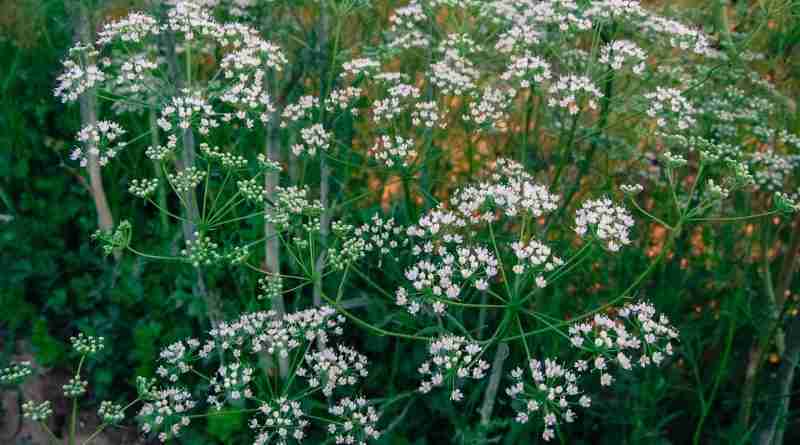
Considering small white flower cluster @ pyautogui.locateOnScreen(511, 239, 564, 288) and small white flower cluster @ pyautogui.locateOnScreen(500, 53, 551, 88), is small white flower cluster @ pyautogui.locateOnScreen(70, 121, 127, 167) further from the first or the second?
small white flower cluster @ pyautogui.locateOnScreen(500, 53, 551, 88)

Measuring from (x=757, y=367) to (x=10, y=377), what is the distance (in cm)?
418

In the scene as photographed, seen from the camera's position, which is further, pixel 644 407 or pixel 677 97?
Result: pixel 644 407

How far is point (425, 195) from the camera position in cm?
403

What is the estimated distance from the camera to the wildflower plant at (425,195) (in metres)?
3.05

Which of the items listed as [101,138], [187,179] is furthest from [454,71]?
[101,138]

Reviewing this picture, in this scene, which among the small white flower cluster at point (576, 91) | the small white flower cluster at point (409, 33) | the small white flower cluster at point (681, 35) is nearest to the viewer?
the small white flower cluster at point (576, 91)

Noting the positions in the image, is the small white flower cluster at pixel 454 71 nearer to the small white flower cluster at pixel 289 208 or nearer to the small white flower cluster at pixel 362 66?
the small white flower cluster at pixel 362 66

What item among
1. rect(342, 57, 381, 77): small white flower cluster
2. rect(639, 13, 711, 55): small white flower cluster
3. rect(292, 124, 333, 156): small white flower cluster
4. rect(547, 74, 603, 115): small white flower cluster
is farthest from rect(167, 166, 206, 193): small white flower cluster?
rect(639, 13, 711, 55): small white flower cluster

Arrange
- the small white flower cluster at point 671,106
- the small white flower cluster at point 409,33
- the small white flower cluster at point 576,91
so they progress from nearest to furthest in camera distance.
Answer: the small white flower cluster at point 576,91 → the small white flower cluster at point 671,106 → the small white flower cluster at point 409,33

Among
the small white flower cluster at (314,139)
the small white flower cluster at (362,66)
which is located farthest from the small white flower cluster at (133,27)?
the small white flower cluster at (362,66)

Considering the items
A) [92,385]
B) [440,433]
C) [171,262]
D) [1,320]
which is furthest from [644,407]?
[1,320]

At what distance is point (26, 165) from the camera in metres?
5.35

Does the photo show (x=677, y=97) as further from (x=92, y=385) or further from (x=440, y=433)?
(x=92, y=385)

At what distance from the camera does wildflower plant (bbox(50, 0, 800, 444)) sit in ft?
10.0
